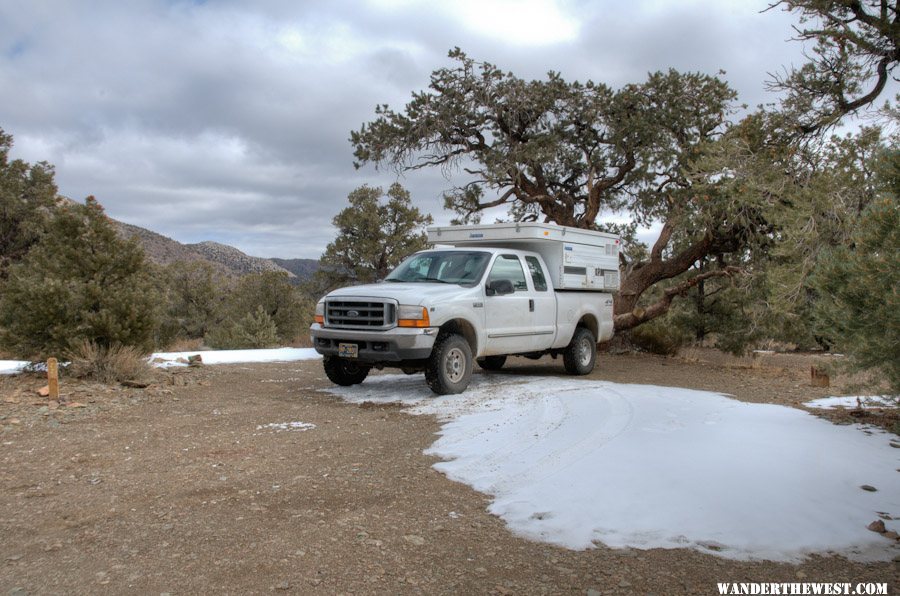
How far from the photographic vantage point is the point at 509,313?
986cm

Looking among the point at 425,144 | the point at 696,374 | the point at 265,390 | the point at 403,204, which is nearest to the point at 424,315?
the point at 265,390

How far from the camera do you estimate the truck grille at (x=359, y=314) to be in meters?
8.53

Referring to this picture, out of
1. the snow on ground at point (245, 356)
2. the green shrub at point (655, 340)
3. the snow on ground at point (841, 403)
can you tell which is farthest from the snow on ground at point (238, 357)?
the snow on ground at point (841, 403)

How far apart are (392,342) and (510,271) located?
266cm

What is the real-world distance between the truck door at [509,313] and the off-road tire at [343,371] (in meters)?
1.98

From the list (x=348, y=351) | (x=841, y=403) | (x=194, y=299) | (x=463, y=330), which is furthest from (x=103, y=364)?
(x=194, y=299)

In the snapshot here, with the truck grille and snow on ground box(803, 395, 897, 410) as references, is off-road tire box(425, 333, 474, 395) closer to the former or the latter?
the truck grille

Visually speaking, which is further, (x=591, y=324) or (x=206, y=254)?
(x=206, y=254)

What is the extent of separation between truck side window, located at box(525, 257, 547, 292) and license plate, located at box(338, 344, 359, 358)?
3318 mm

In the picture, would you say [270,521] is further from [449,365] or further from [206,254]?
[206,254]

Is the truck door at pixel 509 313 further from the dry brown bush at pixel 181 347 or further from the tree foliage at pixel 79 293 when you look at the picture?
the dry brown bush at pixel 181 347

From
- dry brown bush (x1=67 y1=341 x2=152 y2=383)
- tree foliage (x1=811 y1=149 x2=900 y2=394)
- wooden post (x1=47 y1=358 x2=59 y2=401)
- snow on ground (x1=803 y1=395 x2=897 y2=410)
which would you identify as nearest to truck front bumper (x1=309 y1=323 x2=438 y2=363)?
dry brown bush (x1=67 y1=341 x2=152 y2=383)

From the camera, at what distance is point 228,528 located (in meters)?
4.09

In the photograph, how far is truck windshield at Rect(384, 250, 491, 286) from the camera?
9.64 meters
